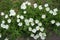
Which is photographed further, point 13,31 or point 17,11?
point 17,11

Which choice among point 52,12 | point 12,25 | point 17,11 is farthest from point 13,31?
point 52,12

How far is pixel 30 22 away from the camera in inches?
127

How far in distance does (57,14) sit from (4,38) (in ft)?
3.07

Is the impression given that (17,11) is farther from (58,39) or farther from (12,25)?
(58,39)

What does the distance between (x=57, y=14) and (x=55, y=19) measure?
0.09 m

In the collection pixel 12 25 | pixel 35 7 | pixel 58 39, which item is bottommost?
pixel 58 39

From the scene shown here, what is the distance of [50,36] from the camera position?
3234 mm

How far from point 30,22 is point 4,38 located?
490mm

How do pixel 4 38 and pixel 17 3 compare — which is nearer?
pixel 4 38

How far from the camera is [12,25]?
10.7 feet

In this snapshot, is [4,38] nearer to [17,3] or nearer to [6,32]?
[6,32]

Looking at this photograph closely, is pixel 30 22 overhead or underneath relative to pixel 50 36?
overhead

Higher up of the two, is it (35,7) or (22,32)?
(35,7)

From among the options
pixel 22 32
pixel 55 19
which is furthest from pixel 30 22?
pixel 55 19
